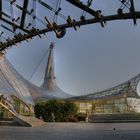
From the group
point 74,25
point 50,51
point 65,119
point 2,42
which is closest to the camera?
point 74,25

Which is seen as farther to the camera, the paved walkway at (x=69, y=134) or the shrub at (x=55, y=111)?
the shrub at (x=55, y=111)

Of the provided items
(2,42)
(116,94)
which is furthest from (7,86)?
(2,42)

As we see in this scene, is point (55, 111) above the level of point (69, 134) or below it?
above

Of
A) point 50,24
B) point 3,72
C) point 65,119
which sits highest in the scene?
point 3,72

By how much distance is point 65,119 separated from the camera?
170 feet

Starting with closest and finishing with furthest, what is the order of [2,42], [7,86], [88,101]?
[2,42], [7,86], [88,101]

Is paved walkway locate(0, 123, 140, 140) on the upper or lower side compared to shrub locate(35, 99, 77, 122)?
lower

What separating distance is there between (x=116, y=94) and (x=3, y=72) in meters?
35.2

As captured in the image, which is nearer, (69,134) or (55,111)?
(69,134)

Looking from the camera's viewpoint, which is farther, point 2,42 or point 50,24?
point 2,42

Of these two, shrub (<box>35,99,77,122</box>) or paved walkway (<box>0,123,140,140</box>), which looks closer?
paved walkway (<box>0,123,140,140</box>)

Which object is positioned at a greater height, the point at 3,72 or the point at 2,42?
the point at 3,72

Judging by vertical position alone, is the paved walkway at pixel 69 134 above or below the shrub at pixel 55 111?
below

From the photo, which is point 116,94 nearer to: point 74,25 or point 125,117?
point 125,117
